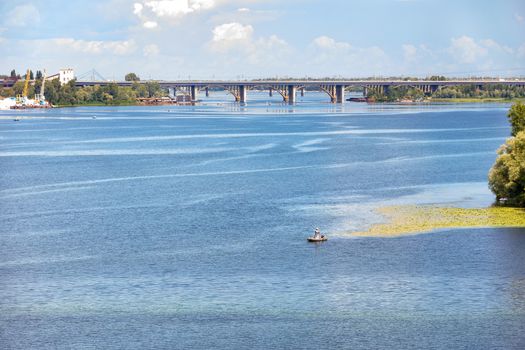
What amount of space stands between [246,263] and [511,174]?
25.0m

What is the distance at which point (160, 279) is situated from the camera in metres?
52.3

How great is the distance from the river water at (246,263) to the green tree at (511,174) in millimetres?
3058

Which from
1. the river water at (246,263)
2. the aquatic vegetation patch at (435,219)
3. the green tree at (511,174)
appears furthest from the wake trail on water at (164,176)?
the green tree at (511,174)

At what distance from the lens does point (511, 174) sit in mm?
71062

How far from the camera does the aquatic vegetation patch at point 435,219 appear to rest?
64.7 meters

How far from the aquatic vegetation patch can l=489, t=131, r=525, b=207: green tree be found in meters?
1.60

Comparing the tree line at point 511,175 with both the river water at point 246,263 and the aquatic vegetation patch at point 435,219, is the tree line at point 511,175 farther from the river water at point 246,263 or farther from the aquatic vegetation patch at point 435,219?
the river water at point 246,263

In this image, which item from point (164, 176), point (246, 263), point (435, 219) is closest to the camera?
point (246, 263)

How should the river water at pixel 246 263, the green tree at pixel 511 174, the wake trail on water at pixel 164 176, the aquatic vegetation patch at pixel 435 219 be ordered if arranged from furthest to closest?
the wake trail on water at pixel 164 176, the green tree at pixel 511 174, the aquatic vegetation patch at pixel 435 219, the river water at pixel 246 263

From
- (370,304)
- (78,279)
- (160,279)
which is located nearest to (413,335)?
(370,304)

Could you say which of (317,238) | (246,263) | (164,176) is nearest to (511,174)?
(317,238)

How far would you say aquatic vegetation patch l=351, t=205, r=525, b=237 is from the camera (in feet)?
212

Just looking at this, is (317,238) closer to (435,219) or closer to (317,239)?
(317,239)

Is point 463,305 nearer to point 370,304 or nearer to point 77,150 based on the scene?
point 370,304
